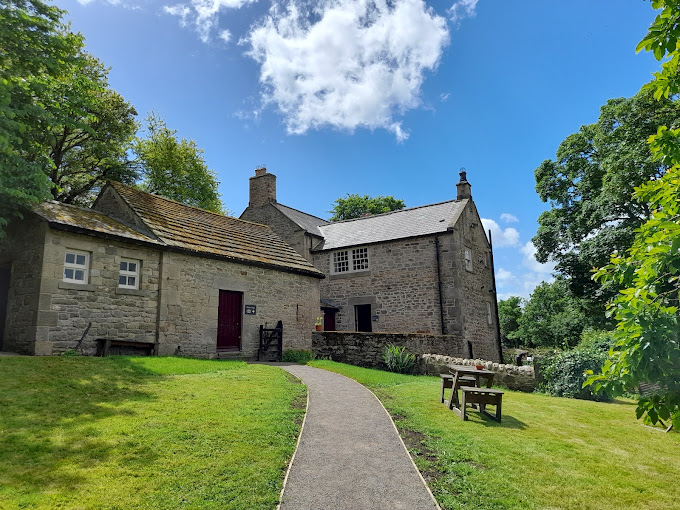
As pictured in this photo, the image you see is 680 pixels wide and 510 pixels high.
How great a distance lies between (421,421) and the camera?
8.38m

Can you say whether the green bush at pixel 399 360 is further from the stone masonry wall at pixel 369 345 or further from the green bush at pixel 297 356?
the green bush at pixel 297 356

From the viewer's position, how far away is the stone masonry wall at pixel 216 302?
583 inches

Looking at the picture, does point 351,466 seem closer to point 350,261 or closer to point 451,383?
point 451,383

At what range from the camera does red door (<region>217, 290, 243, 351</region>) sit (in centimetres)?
1655

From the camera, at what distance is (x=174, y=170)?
31.0 meters

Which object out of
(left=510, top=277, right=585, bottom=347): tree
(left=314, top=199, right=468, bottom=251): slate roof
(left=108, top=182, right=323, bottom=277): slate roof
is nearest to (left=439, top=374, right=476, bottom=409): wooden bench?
(left=108, top=182, right=323, bottom=277): slate roof

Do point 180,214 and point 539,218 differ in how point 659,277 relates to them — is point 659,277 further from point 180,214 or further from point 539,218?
point 539,218

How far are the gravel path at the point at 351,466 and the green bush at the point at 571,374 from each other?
26.1ft

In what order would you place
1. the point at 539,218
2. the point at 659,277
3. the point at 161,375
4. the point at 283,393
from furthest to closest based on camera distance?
1. the point at 539,218
2. the point at 161,375
3. the point at 283,393
4. the point at 659,277

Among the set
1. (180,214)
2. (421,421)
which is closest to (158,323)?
(180,214)

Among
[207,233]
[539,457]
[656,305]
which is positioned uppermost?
[207,233]

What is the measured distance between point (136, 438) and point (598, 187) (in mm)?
26179

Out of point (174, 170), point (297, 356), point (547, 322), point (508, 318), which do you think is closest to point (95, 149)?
point (174, 170)

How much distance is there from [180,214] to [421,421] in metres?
14.2
